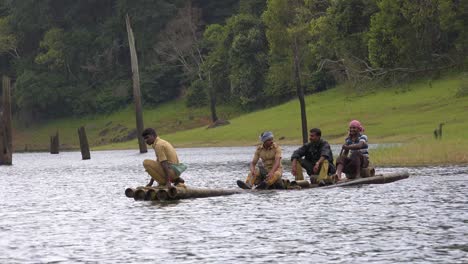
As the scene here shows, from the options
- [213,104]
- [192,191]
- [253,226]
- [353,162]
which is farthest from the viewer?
[213,104]

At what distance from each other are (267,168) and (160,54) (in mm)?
85523

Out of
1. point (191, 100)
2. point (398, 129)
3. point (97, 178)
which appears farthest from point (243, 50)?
point (97, 178)

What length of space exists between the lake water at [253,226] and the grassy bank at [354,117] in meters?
16.5

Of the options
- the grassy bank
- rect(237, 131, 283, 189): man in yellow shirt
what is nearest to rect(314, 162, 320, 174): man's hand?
rect(237, 131, 283, 189): man in yellow shirt

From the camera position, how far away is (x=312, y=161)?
30.3 metres

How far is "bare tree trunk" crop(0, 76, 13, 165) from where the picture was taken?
58.8 m

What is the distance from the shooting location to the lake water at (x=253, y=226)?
1800 cm

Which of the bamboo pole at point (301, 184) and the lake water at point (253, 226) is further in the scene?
the bamboo pole at point (301, 184)

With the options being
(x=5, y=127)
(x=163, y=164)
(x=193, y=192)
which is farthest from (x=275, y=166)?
(x=5, y=127)

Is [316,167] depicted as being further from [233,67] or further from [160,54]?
[160,54]

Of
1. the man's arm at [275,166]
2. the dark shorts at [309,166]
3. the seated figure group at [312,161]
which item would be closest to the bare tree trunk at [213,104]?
the seated figure group at [312,161]

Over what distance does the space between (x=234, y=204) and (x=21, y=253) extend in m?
8.86

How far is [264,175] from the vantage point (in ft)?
97.1

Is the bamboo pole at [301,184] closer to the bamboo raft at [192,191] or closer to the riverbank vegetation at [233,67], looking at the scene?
the bamboo raft at [192,191]
